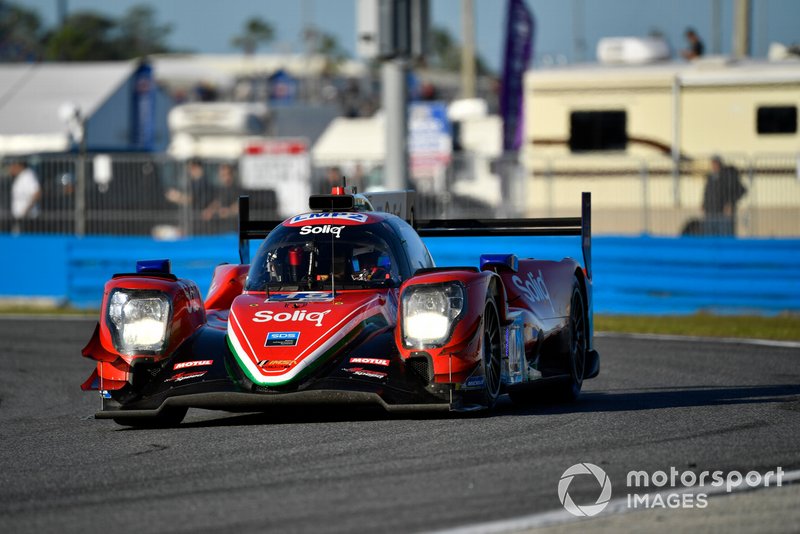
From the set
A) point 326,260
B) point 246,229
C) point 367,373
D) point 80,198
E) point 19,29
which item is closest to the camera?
point 367,373

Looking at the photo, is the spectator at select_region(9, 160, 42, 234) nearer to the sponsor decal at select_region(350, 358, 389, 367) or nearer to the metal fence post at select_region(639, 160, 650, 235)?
the metal fence post at select_region(639, 160, 650, 235)

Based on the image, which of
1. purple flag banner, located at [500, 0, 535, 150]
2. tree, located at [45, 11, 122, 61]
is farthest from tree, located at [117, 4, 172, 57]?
purple flag banner, located at [500, 0, 535, 150]

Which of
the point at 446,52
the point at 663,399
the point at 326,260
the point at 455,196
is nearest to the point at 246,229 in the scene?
the point at 326,260

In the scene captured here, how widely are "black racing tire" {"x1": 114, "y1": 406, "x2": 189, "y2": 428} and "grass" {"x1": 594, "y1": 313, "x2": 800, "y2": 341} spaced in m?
8.54

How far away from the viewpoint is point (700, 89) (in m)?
25.0

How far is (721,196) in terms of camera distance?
21.5m

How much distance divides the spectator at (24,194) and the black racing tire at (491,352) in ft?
50.5

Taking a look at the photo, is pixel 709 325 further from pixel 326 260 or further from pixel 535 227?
pixel 326 260

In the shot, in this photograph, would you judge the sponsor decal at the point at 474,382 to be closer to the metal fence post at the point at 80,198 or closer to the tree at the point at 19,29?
the metal fence post at the point at 80,198

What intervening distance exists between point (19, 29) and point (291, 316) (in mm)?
115828

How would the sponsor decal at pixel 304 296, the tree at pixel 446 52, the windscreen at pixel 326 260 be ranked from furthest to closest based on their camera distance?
1. the tree at pixel 446 52
2. the windscreen at pixel 326 260
3. the sponsor decal at pixel 304 296

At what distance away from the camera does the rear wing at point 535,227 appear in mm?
10578

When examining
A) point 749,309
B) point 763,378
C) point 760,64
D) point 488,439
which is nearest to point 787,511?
point 488,439

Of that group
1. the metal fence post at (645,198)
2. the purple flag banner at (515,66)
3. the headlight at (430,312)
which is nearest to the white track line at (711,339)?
the metal fence post at (645,198)
